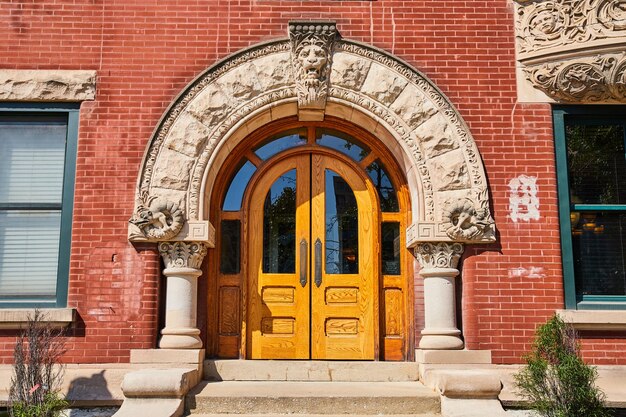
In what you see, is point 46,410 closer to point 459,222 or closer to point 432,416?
point 432,416

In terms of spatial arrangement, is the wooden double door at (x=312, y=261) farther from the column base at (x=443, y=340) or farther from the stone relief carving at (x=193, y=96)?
the stone relief carving at (x=193, y=96)

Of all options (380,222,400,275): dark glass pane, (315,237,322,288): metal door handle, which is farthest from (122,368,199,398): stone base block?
(380,222,400,275): dark glass pane

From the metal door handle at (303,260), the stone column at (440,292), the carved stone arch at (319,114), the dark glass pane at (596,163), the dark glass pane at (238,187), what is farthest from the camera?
the dark glass pane at (238,187)

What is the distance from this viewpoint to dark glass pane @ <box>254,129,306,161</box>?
760 centimetres

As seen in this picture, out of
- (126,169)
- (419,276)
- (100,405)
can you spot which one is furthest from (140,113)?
(419,276)

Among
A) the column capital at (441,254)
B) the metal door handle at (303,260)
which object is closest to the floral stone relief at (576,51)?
the column capital at (441,254)

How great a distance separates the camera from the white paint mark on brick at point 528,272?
675cm

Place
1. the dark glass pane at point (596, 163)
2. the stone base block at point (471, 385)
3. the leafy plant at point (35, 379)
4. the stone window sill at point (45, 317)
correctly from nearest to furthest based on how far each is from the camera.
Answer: the leafy plant at point (35, 379) → the stone base block at point (471, 385) → the stone window sill at point (45, 317) → the dark glass pane at point (596, 163)

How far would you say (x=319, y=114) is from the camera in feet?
23.9

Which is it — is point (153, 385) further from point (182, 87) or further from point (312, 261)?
point (182, 87)

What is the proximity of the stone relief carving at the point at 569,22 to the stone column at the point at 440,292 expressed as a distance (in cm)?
246

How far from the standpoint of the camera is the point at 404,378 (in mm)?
6785

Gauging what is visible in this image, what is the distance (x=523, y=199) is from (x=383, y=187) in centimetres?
158

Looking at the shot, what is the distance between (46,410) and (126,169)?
260cm
